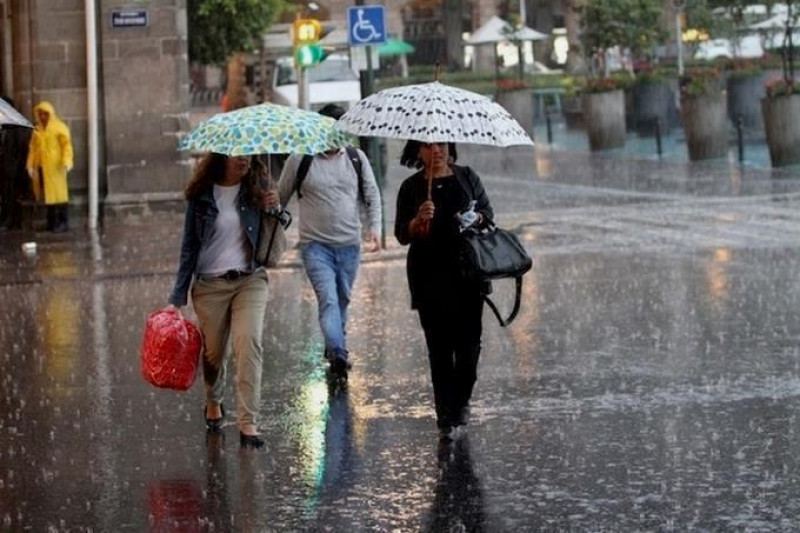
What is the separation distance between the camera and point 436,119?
9.16 m

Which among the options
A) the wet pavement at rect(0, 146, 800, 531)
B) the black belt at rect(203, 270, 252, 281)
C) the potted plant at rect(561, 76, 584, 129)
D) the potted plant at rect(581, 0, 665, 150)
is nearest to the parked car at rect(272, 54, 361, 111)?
the potted plant at rect(581, 0, 665, 150)

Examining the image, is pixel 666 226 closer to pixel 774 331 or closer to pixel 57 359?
pixel 774 331

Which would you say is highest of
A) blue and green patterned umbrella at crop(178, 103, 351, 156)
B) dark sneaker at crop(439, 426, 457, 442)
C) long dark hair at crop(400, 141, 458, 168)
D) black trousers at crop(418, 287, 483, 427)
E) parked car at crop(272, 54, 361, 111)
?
parked car at crop(272, 54, 361, 111)

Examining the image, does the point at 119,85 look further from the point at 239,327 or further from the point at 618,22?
the point at 618,22

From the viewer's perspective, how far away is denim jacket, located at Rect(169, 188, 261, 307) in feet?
31.2

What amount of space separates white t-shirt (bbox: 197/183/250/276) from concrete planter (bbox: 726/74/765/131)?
33.3 metres

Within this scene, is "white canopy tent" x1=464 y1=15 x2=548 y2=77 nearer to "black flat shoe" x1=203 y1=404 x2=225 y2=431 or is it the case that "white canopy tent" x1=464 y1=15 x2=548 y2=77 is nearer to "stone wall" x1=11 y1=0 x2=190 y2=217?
"stone wall" x1=11 y1=0 x2=190 y2=217

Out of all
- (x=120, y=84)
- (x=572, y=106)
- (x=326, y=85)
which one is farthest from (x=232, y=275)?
(x=572, y=106)

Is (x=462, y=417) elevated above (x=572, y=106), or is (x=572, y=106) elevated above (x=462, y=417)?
(x=572, y=106)

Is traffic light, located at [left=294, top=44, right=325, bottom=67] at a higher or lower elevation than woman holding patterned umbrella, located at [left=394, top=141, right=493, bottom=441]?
higher

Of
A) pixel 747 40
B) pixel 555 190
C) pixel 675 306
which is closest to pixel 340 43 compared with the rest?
pixel 747 40

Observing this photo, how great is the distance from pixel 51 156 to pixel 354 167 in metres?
11.5

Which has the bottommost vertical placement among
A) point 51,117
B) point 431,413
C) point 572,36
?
point 431,413

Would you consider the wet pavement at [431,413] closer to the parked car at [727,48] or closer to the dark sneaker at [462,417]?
the dark sneaker at [462,417]
